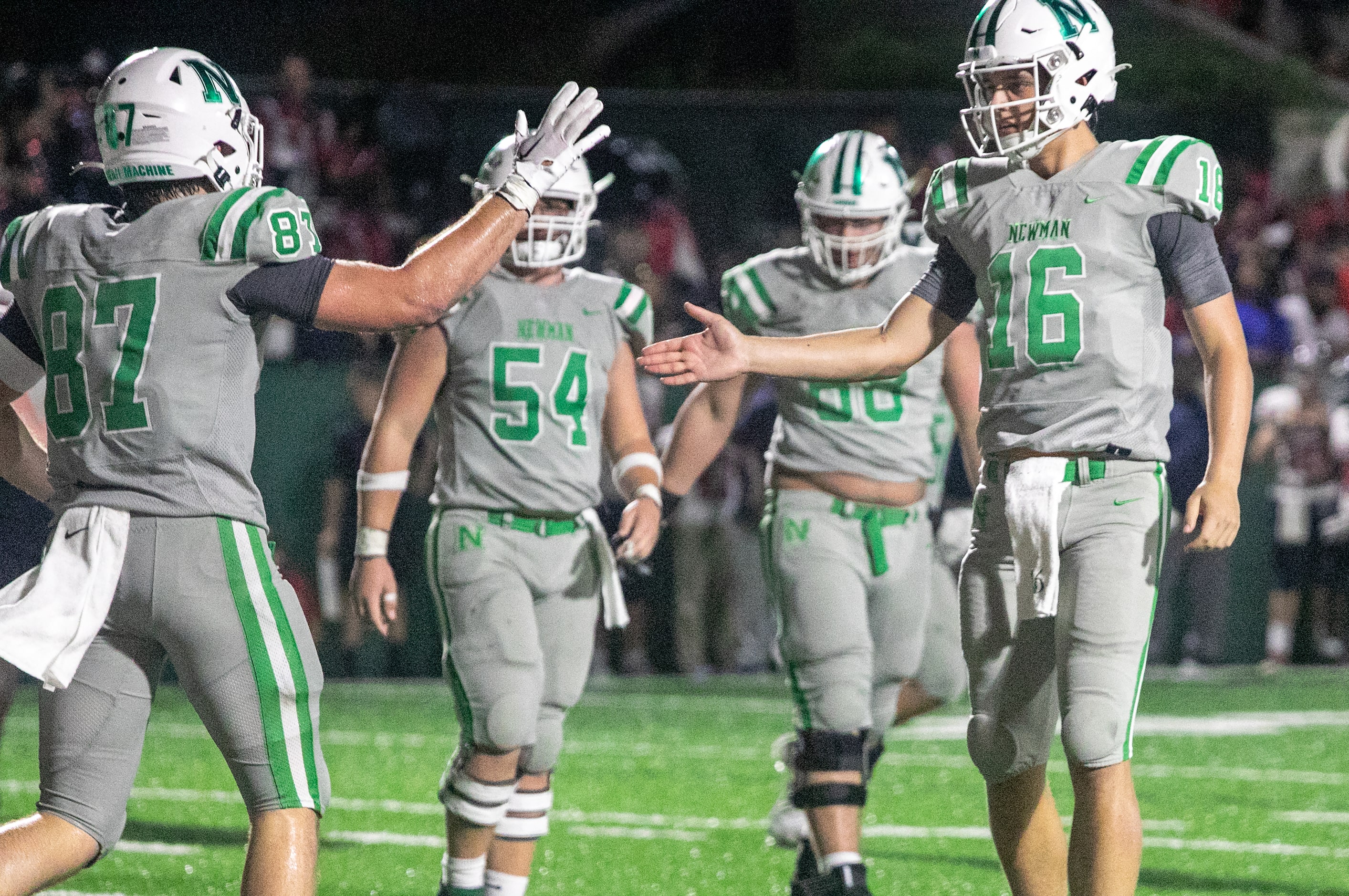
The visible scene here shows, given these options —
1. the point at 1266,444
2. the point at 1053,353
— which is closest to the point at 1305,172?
the point at 1266,444

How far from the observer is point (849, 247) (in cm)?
515

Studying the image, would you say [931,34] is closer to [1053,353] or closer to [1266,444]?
[1266,444]

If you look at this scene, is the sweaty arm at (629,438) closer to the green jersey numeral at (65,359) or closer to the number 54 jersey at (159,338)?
the number 54 jersey at (159,338)

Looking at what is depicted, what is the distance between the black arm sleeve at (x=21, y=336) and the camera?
347 centimetres

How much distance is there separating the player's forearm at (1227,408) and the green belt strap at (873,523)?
1450 millimetres

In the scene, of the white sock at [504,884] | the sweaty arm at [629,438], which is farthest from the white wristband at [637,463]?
the white sock at [504,884]

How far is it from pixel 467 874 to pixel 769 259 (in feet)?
6.36

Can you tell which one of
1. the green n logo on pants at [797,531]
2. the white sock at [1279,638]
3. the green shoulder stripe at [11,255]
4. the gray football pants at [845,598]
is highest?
the green shoulder stripe at [11,255]

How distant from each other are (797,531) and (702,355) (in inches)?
55.6

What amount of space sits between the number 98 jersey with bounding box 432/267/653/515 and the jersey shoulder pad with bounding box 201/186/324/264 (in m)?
1.41

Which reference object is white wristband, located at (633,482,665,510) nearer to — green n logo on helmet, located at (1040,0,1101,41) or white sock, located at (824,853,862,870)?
white sock, located at (824,853,862,870)

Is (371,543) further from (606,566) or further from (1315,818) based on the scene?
(1315,818)

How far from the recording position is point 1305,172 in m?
16.1

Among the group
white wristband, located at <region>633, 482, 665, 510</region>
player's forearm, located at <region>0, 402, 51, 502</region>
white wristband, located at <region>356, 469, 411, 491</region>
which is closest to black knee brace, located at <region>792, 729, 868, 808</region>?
white wristband, located at <region>633, 482, 665, 510</region>
